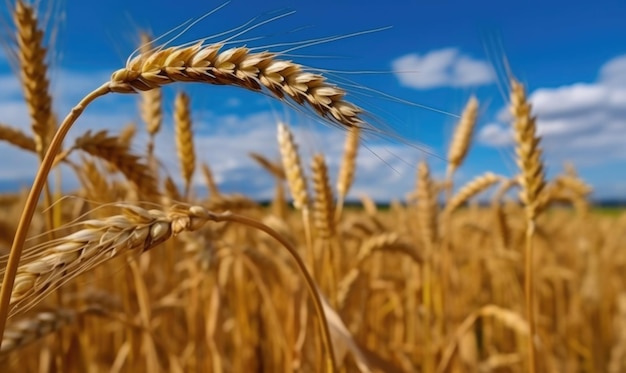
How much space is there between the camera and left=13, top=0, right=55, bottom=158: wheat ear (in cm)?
172

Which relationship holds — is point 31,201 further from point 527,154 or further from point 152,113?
point 152,113

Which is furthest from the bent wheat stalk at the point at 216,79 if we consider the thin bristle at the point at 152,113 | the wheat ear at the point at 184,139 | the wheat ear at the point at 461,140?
the wheat ear at the point at 461,140

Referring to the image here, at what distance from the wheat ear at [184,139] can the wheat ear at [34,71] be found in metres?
0.76

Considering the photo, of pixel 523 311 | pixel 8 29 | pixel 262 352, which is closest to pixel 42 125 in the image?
pixel 8 29

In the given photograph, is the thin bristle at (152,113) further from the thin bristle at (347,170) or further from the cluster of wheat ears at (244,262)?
the thin bristle at (347,170)

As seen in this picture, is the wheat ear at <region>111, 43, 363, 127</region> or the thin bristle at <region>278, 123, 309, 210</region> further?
the thin bristle at <region>278, 123, 309, 210</region>

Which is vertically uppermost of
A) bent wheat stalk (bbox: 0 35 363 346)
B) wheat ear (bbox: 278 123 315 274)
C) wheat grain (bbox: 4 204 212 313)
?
wheat ear (bbox: 278 123 315 274)

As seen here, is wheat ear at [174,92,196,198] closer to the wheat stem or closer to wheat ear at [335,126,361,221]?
wheat ear at [335,126,361,221]

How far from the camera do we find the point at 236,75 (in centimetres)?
98

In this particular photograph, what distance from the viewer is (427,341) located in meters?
2.69

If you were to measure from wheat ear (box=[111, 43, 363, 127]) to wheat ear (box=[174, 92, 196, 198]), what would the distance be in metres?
1.49

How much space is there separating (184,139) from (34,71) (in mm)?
825

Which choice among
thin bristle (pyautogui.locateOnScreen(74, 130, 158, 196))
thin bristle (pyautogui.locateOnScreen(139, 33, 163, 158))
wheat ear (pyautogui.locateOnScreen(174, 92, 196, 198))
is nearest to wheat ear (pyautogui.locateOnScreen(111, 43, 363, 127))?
thin bristle (pyautogui.locateOnScreen(74, 130, 158, 196))

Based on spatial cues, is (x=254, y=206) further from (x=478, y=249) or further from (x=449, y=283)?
(x=478, y=249)
